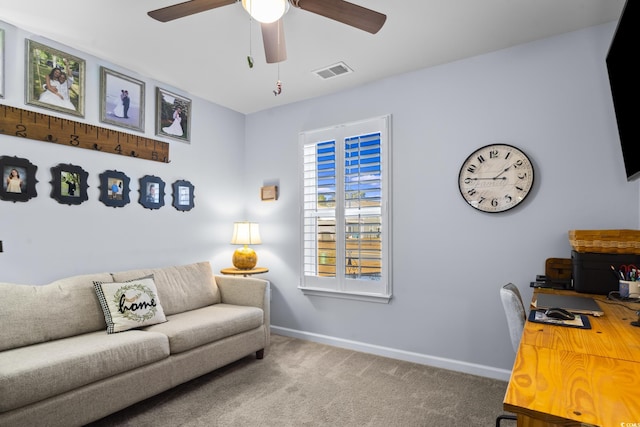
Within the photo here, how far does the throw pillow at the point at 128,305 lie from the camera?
8.39ft

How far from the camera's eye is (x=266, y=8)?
1756 millimetres

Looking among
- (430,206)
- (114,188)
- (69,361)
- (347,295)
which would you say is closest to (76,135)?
(114,188)

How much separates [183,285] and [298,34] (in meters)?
2.35

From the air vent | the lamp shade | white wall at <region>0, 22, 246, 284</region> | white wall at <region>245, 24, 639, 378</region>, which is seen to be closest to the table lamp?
the lamp shade

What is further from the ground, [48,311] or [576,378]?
[576,378]

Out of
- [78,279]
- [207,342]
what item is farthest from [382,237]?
[78,279]

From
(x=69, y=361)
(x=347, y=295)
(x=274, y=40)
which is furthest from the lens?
(x=347, y=295)

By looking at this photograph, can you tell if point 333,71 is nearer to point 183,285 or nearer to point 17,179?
point 183,285

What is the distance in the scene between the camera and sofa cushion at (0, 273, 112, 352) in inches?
86.8

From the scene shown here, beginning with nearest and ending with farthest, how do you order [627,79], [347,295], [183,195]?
[627,79]
[347,295]
[183,195]

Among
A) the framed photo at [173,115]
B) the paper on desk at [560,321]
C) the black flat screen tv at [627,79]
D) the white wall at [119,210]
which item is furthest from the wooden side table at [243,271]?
the black flat screen tv at [627,79]

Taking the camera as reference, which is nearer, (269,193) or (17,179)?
(17,179)

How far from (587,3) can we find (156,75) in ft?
11.1

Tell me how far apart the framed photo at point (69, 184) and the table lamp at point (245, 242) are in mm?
1479
